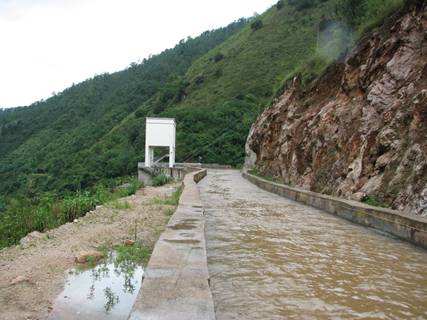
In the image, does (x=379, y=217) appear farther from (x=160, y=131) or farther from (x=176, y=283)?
(x=160, y=131)

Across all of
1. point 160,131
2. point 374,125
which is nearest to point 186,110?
point 160,131

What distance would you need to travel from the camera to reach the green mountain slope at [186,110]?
185 ft

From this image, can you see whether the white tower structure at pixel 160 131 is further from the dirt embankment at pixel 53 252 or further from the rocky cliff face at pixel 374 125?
the dirt embankment at pixel 53 252

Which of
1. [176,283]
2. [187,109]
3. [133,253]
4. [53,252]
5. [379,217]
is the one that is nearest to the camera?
[176,283]

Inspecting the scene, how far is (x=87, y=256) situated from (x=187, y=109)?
209 feet

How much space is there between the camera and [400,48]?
12.7 metres

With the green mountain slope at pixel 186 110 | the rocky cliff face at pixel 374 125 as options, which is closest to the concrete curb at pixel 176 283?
the rocky cliff face at pixel 374 125

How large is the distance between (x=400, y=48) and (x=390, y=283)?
981 centimetres

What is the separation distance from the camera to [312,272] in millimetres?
5273

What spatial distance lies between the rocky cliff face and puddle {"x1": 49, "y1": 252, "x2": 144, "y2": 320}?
233 inches

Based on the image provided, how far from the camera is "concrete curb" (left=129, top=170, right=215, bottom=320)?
10.8 ft

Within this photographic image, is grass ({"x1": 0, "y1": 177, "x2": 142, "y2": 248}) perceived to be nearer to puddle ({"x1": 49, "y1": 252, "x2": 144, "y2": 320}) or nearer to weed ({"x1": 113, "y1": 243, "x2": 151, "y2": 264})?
weed ({"x1": 113, "y1": 243, "x2": 151, "y2": 264})

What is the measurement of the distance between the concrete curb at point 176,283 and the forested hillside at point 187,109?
1481 cm

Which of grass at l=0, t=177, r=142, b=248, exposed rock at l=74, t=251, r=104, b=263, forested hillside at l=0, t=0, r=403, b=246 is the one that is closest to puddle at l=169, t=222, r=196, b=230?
exposed rock at l=74, t=251, r=104, b=263
